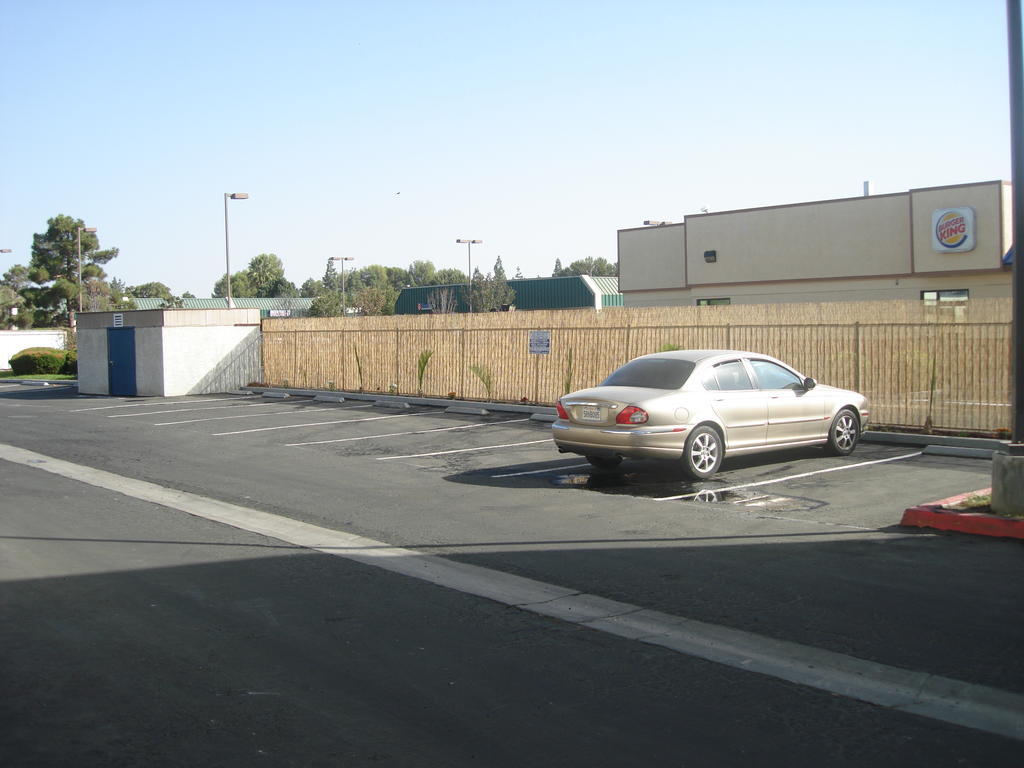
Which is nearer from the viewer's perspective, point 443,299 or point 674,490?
point 674,490

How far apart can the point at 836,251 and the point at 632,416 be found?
63.6 ft

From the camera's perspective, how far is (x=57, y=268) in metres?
59.6

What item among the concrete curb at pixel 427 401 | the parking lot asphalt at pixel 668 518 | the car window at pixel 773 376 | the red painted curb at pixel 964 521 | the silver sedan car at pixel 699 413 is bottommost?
the parking lot asphalt at pixel 668 518

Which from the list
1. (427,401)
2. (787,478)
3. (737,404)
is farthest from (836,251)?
(787,478)

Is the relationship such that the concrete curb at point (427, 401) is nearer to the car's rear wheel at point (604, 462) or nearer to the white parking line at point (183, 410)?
the white parking line at point (183, 410)

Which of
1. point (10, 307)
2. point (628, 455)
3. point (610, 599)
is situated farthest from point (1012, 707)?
point (10, 307)

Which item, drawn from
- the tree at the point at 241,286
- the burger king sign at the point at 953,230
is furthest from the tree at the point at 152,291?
the burger king sign at the point at 953,230

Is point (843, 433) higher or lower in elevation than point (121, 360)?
lower

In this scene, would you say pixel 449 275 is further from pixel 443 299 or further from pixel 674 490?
pixel 674 490

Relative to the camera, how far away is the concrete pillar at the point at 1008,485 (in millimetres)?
8922

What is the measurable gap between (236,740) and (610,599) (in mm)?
3174

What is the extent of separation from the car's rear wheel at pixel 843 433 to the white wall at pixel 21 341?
47.7 metres

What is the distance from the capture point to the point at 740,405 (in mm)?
12781

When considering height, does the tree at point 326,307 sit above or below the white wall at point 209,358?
above
